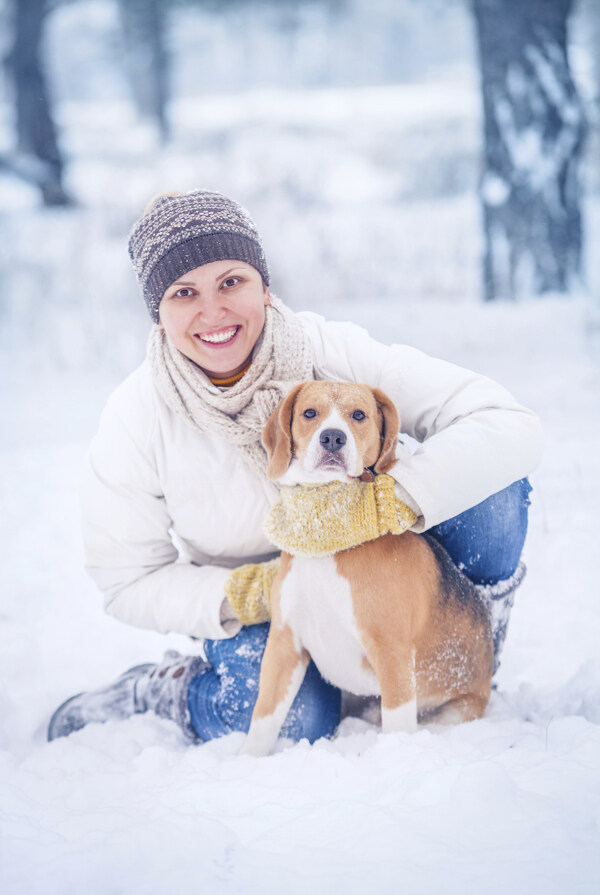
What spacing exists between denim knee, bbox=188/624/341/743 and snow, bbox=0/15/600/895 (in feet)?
0.21

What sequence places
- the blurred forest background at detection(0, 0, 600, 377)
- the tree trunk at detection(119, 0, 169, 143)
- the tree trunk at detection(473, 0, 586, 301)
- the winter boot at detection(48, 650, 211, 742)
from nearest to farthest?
the winter boot at detection(48, 650, 211, 742) < the tree trunk at detection(473, 0, 586, 301) < the blurred forest background at detection(0, 0, 600, 377) < the tree trunk at detection(119, 0, 169, 143)

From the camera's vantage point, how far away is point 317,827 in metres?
1.14

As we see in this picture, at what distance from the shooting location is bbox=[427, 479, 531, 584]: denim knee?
63.9 inches

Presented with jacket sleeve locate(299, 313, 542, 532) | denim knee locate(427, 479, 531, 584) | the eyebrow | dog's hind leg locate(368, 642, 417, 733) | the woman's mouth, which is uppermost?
the eyebrow

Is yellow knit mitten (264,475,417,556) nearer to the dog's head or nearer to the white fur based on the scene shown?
the dog's head

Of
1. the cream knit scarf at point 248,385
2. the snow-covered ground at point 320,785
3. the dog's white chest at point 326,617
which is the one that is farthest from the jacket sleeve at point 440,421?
the snow-covered ground at point 320,785

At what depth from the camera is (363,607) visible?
4.70ft

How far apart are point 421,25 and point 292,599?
4328 millimetres

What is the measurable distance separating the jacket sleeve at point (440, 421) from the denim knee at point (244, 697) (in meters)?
0.54

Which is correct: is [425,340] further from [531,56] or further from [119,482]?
[119,482]

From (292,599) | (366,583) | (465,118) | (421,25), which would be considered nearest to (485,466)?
(366,583)

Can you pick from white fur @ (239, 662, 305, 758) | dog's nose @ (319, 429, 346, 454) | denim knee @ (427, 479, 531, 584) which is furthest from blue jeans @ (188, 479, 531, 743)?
dog's nose @ (319, 429, 346, 454)

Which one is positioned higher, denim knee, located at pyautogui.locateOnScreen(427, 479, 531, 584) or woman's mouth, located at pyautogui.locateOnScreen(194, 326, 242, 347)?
woman's mouth, located at pyautogui.locateOnScreen(194, 326, 242, 347)

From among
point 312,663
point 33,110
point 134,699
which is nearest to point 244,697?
point 312,663
